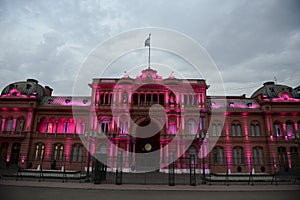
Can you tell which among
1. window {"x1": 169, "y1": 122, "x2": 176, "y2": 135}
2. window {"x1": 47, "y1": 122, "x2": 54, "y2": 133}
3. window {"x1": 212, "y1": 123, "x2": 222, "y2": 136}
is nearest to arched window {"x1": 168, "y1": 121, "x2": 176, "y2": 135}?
window {"x1": 169, "y1": 122, "x2": 176, "y2": 135}

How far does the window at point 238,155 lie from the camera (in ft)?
126

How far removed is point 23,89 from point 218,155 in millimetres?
42339

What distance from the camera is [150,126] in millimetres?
40938

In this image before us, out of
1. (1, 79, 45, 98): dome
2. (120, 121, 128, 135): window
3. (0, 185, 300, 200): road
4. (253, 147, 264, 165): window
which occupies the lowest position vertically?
(0, 185, 300, 200): road

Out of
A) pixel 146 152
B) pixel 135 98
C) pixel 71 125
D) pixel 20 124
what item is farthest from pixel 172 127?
pixel 20 124

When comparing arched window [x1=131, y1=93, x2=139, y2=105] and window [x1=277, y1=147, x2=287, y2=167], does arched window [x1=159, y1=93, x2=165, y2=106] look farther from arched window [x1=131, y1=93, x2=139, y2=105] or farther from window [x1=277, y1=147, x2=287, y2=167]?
window [x1=277, y1=147, x2=287, y2=167]

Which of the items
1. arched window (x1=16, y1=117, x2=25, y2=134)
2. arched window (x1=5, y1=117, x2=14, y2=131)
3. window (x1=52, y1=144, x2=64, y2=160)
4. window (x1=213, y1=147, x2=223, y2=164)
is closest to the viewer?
window (x1=213, y1=147, x2=223, y2=164)

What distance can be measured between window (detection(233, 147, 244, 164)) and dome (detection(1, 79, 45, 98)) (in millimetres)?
41650

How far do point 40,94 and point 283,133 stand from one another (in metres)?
51.5

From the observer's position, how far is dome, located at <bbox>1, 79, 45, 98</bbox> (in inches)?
1650

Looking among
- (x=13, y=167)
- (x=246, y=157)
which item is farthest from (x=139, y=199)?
(x=13, y=167)

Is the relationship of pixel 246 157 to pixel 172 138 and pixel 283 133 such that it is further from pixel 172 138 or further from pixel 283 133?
pixel 172 138

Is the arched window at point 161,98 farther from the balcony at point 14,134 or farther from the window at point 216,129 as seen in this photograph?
the balcony at point 14,134

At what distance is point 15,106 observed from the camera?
40656mm
